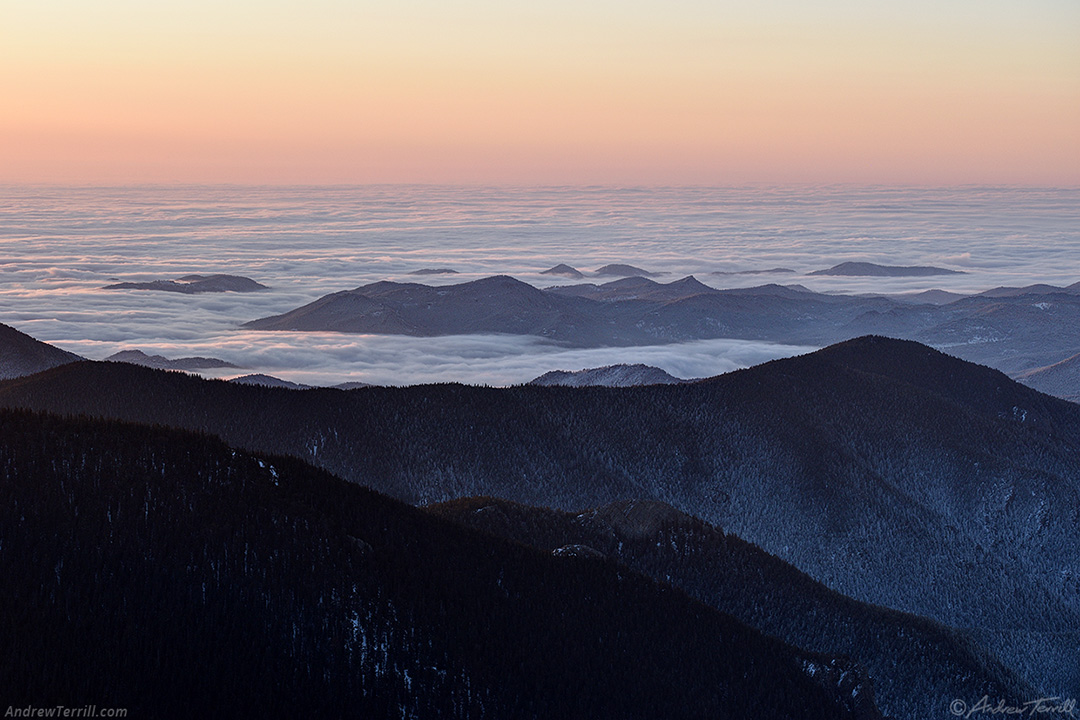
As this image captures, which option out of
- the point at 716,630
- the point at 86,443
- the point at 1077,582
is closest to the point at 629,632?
the point at 716,630

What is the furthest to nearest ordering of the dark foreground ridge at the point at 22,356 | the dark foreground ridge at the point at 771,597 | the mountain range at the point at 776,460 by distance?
the dark foreground ridge at the point at 22,356 → the mountain range at the point at 776,460 → the dark foreground ridge at the point at 771,597

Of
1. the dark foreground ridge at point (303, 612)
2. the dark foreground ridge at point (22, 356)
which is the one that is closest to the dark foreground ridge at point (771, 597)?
the dark foreground ridge at point (303, 612)

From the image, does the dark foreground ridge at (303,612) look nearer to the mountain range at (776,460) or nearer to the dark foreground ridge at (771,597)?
the dark foreground ridge at (771,597)

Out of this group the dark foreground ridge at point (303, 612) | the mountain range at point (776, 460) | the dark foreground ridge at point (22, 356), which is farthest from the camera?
the dark foreground ridge at point (22, 356)

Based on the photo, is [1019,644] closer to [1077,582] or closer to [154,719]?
[1077,582]

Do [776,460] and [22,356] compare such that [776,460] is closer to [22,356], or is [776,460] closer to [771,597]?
[771,597]

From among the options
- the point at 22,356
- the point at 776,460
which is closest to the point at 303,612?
the point at 776,460

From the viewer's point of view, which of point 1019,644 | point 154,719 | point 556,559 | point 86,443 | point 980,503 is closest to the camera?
point 154,719

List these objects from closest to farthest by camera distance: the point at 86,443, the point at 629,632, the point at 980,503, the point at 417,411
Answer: the point at 86,443 < the point at 629,632 < the point at 417,411 < the point at 980,503

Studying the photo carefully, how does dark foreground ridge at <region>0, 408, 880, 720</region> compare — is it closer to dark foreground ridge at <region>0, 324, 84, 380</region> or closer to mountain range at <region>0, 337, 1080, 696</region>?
mountain range at <region>0, 337, 1080, 696</region>
